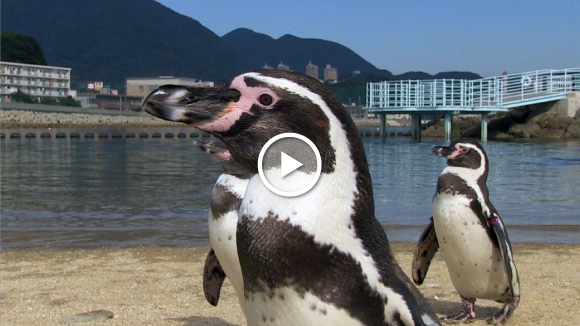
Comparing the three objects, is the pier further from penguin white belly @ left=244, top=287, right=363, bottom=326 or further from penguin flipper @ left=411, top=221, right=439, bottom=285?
penguin white belly @ left=244, top=287, right=363, bottom=326

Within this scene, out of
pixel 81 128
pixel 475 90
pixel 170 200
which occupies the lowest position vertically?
pixel 170 200

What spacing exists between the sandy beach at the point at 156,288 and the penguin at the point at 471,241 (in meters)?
0.22

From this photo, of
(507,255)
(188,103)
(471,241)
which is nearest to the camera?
(188,103)

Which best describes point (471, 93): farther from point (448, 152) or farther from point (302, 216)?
point (302, 216)

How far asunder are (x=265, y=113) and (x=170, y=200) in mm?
13790

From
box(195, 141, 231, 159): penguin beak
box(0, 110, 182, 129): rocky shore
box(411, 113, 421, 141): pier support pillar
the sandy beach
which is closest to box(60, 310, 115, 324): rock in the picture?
the sandy beach

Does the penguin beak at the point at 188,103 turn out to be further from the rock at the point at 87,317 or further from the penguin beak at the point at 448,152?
the penguin beak at the point at 448,152

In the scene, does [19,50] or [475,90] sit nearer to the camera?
[475,90]

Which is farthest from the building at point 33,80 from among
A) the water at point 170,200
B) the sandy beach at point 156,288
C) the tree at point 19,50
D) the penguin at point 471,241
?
the penguin at point 471,241

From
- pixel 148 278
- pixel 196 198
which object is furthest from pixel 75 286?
pixel 196 198

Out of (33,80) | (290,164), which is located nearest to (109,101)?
(33,80)

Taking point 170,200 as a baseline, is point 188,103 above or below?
above

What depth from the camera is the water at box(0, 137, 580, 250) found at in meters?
10.9

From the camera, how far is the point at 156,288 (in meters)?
6.59
